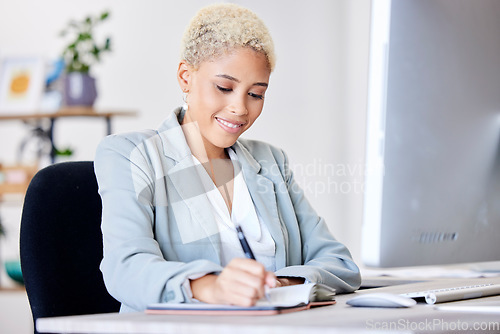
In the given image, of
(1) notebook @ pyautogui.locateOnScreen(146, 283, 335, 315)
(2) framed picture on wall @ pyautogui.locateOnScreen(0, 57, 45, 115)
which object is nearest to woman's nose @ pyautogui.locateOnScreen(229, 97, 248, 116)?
(1) notebook @ pyautogui.locateOnScreen(146, 283, 335, 315)

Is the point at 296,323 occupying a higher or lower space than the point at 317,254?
higher

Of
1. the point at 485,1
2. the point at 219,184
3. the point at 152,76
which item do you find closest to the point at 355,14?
the point at 152,76

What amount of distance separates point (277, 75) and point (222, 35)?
8.80 feet

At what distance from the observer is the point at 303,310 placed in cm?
90

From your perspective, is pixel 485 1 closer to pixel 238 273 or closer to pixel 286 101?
pixel 238 273

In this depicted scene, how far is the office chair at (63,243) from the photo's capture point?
129 cm

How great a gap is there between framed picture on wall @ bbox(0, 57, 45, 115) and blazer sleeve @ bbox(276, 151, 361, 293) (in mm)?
2428

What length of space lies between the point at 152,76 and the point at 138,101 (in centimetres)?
19

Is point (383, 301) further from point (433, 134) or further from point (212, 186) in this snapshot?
point (212, 186)

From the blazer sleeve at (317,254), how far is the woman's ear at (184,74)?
1.11ft

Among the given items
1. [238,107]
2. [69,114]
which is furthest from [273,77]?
[238,107]

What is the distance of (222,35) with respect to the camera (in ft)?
4.61

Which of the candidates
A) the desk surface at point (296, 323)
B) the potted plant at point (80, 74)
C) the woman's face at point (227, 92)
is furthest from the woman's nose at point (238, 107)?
the potted plant at point (80, 74)

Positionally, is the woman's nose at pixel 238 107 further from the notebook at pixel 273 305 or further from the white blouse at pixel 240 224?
the notebook at pixel 273 305
